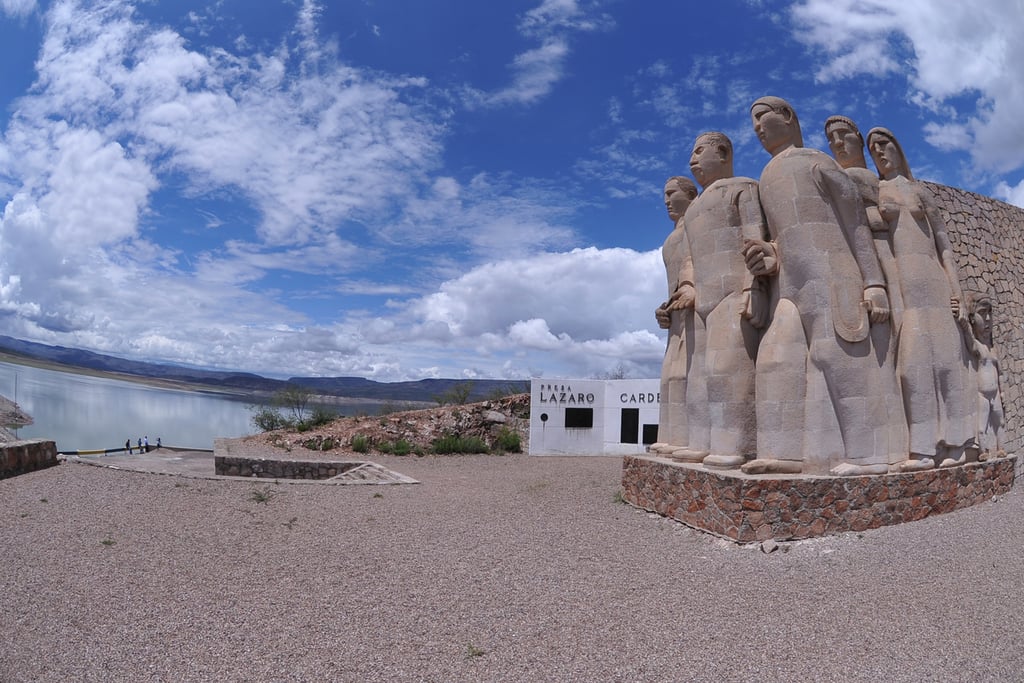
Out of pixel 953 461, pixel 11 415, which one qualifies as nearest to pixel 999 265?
pixel 953 461

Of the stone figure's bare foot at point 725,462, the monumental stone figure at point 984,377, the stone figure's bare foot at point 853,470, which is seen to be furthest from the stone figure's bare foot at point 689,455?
the monumental stone figure at point 984,377

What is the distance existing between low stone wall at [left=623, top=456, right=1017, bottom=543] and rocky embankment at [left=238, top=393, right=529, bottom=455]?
1034 cm

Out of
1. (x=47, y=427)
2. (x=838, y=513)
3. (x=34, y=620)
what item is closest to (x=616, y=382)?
(x=838, y=513)

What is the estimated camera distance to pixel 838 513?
20.5ft

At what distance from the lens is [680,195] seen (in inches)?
364

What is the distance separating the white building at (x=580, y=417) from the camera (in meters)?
17.1

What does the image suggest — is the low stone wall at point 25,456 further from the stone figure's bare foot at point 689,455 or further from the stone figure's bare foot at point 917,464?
the stone figure's bare foot at point 917,464

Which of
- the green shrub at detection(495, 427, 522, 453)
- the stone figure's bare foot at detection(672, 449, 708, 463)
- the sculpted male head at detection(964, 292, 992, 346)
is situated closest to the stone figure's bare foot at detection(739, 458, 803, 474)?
the stone figure's bare foot at detection(672, 449, 708, 463)

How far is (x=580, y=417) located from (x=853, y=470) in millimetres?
11051

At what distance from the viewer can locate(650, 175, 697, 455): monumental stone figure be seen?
8.35 meters

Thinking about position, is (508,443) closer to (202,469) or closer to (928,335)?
(202,469)

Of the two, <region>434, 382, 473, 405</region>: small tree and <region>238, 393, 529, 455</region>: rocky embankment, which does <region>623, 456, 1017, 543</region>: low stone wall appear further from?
<region>434, 382, 473, 405</region>: small tree

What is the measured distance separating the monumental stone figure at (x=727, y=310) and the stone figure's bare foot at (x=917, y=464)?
54.7 inches

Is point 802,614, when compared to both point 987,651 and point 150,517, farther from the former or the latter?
point 150,517
